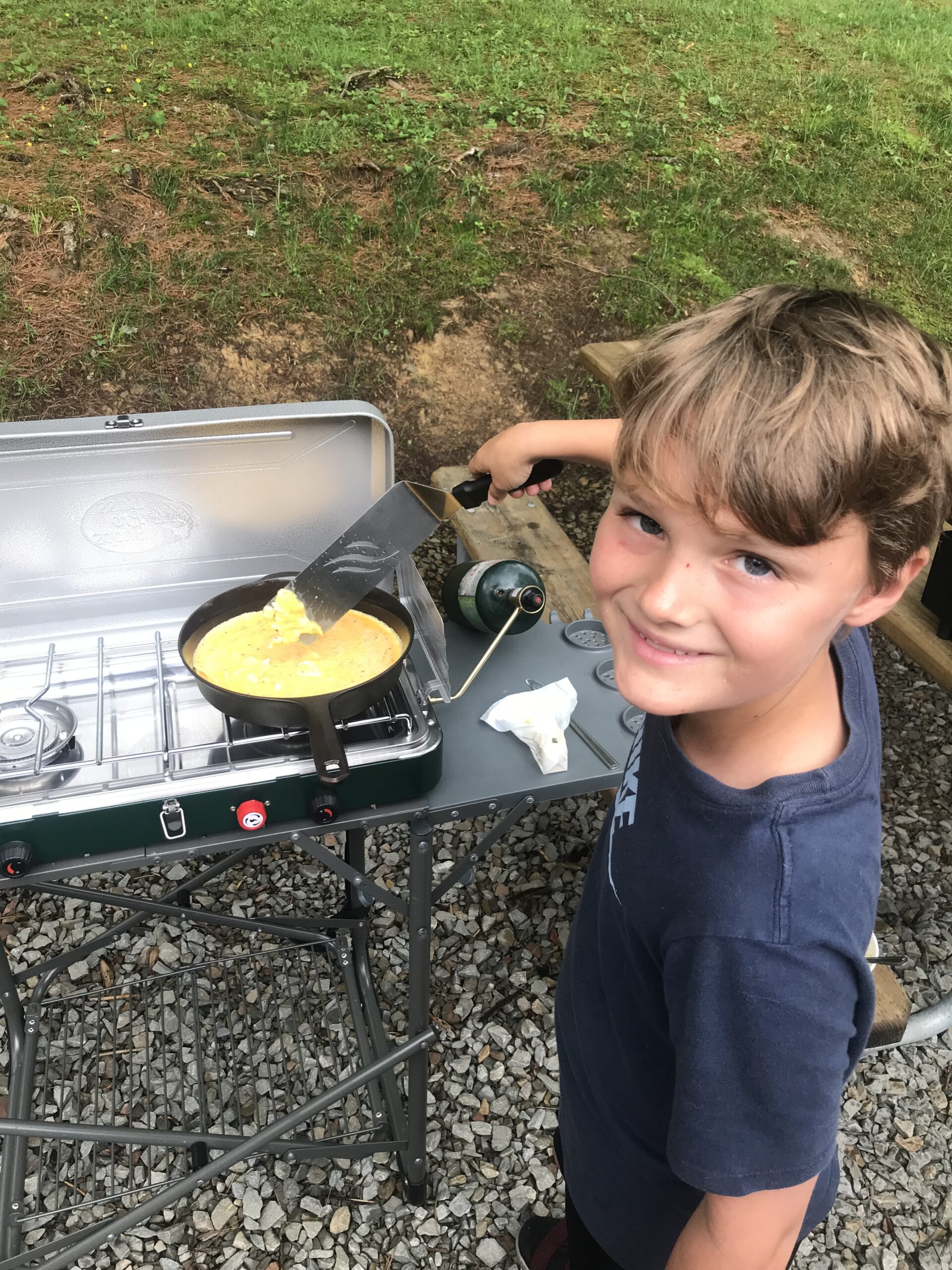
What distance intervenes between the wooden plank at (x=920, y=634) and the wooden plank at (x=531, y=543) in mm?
862

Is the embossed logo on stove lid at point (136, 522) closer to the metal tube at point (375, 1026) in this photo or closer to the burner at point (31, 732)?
the burner at point (31, 732)

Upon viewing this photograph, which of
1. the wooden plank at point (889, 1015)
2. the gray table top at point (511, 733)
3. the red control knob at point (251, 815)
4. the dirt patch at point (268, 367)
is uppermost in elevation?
the red control knob at point (251, 815)

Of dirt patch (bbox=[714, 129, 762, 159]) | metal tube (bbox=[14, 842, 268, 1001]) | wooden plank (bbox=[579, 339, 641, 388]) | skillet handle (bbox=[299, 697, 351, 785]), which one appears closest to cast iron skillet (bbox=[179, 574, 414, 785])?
skillet handle (bbox=[299, 697, 351, 785])

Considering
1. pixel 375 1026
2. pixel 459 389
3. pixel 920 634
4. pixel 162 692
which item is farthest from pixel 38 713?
pixel 459 389

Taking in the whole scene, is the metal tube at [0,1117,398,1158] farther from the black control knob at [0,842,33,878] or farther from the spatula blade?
the spatula blade

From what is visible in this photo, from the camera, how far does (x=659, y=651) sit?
1.03 meters

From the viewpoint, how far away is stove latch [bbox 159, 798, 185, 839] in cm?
157

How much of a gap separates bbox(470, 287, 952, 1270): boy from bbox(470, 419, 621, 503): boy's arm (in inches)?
27.5

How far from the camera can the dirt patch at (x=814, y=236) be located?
20.0 feet

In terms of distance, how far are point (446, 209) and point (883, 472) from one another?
5.37 meters

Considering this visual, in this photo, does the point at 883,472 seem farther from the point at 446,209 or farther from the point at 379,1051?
the point at 446,209

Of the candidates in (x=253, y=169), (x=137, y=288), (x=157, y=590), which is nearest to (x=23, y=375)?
(x=137, y=288)

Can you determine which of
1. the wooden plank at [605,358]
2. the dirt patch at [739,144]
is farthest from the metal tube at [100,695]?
the dirt patch at [739,144]

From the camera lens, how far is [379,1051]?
2416 mm
